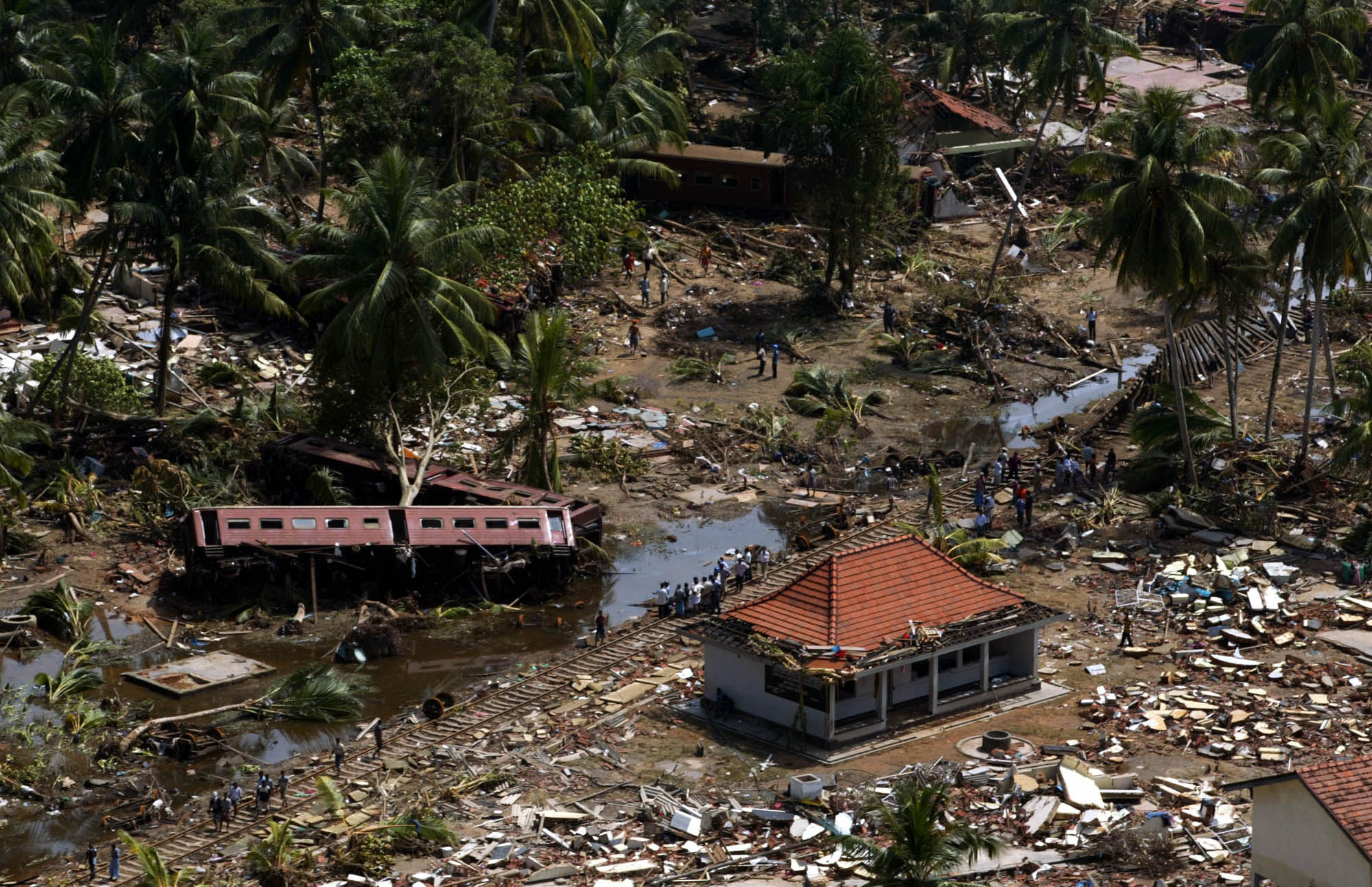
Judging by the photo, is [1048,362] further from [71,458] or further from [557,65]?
[71,458]

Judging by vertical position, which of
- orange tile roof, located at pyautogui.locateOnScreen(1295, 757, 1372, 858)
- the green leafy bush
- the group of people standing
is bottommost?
the group of people standing

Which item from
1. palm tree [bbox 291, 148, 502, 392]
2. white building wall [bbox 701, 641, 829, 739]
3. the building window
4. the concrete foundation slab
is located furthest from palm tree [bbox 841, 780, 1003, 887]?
palm tree [bbox 291, 148, 502, 392]

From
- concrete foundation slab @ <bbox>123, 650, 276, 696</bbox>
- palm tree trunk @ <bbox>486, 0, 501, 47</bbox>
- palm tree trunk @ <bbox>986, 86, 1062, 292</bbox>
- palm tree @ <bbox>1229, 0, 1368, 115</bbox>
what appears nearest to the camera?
concrete foundation slab @ <bbox>123, 650, 276, 696</bbox>

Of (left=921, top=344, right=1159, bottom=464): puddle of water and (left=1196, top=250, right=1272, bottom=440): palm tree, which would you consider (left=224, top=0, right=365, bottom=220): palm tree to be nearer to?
(left=921, top=344, right=1159, bottom=464): puddle of water

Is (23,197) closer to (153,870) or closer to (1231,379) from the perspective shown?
(153,870)

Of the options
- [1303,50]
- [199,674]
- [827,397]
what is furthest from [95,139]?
[1303,50]

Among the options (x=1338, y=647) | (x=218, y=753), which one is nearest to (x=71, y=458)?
(x=218, y=753)
